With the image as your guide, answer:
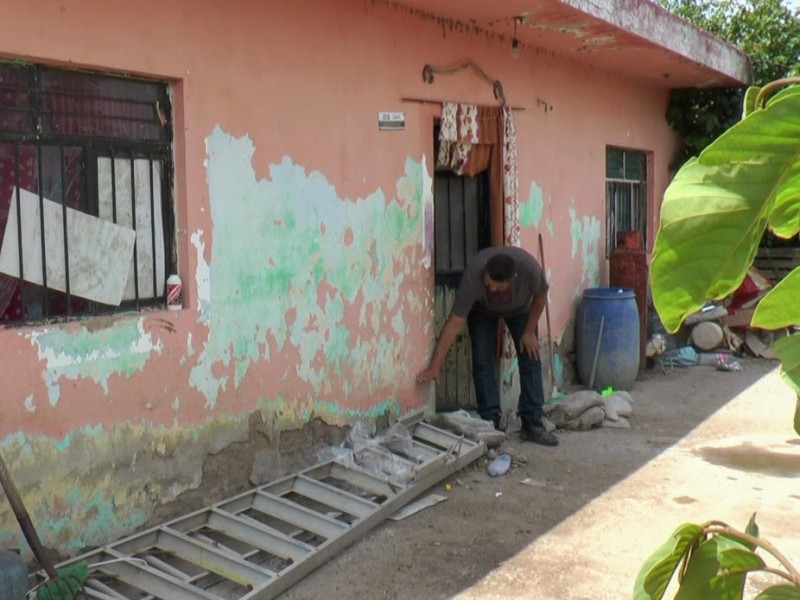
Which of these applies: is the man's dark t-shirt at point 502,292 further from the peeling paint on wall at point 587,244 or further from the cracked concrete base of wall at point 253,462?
the peeling paint on wall at point 587,244

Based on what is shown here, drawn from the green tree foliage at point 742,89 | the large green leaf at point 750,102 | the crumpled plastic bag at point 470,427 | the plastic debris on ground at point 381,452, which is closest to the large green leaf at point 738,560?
the large green leaf at point 750,102

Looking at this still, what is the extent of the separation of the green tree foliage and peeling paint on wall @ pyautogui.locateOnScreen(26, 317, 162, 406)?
842 cm

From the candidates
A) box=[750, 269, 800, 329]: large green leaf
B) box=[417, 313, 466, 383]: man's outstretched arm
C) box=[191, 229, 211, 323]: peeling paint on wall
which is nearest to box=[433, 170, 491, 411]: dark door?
box=[417, 313, 466, 383]: man's outstretched arm

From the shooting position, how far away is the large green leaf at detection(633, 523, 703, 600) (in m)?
1.16

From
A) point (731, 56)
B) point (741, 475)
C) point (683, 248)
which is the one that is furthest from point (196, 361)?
point (731, 56)

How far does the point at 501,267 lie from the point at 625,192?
468 cm

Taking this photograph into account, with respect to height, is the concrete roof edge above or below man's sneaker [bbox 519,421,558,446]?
above

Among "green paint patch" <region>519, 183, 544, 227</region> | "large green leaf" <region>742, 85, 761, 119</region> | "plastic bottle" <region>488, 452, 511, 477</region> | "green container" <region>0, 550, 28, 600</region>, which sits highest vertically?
"green paint patch" <region>519, 183, 544, 227</region>

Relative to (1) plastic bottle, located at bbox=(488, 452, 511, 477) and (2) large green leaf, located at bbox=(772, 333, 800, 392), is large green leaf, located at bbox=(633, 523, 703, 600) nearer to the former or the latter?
(2) large green leaf, located at bbox=(772, 333, 800, 392)

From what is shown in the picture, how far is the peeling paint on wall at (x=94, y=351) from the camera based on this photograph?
164 inches

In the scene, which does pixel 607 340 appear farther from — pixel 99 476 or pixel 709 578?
pixel 709 578

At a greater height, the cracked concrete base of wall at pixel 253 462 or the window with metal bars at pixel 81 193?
the window with metal bars at pixel 81 193

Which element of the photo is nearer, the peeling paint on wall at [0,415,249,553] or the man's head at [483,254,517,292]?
the peeling paint on wall at [0,415,249,553]

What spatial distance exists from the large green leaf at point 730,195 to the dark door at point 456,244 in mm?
6329
